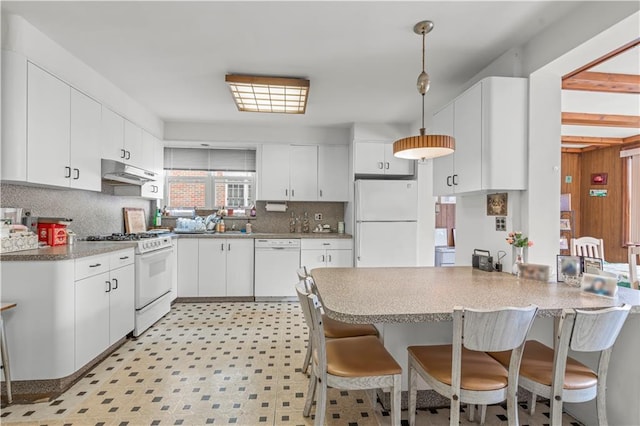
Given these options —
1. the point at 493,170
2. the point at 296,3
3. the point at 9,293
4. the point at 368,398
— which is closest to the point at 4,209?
the point at 9,293

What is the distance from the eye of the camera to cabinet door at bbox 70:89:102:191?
2564 millimetres

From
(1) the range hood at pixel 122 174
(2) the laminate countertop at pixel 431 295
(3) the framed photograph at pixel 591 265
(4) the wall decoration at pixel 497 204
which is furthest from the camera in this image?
(1) the range hood at pixel 122 174

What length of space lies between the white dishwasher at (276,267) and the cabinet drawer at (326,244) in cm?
11

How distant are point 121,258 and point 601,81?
4.47 metres

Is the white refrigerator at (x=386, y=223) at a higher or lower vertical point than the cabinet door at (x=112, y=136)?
lower

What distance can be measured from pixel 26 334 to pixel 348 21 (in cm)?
298

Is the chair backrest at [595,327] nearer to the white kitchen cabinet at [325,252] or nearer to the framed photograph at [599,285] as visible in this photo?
the framed photograph at [599,285]

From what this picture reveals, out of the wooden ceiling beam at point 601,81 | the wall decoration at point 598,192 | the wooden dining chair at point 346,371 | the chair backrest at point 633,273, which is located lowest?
the wooden dining chair at point 346,371

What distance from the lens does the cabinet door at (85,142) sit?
101 inches

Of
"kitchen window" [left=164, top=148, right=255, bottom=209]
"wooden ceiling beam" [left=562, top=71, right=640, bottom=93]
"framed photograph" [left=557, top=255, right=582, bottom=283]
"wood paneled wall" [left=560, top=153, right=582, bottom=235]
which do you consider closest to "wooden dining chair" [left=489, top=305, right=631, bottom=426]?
"framed photograph" [left=557, top=255, right=582, bottom=283]

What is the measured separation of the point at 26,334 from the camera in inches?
79.8

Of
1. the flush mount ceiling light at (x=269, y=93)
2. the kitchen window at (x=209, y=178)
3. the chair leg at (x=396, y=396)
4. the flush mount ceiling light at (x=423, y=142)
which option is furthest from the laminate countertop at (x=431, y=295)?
the kitchen window at (x=209, y=178)

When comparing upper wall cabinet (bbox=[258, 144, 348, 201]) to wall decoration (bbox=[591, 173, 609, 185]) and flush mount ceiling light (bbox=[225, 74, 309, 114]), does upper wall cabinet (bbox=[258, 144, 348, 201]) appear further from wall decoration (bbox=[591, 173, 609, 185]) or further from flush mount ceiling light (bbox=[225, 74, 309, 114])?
wall decoration (bbox=[591, 173, 609, 185])

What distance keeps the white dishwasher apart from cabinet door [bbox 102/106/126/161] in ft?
6.35
